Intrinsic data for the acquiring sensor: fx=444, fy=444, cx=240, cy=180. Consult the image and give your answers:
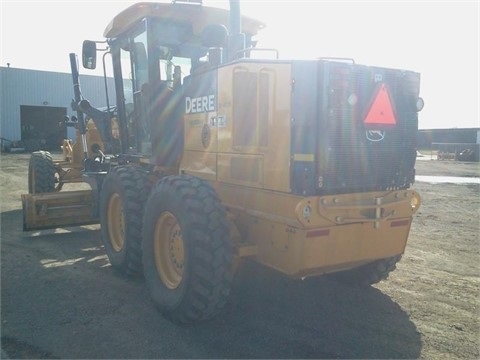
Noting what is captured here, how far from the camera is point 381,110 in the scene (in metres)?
4.10

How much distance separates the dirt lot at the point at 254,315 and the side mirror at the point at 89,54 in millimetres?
2758

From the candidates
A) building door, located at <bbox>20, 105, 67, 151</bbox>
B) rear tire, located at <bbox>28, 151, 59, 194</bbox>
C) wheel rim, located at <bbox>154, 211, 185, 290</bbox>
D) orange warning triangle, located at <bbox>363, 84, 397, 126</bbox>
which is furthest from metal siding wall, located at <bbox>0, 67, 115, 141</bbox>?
orange warning triangle, located at <bbox>363, 84, 397, 126</bbox>

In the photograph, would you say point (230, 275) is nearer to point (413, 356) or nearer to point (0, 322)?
point (413, 356)

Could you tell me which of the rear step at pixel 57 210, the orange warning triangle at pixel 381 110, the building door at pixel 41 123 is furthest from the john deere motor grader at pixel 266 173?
the building door at pixel 41 123

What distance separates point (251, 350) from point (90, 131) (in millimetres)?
7681

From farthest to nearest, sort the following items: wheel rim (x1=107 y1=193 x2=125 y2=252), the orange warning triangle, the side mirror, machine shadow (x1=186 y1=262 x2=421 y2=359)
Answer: the side mirror → wheel rim (x1=107 y1=193 x2=125 y2=252) → the orange warning triangle → machine shadow (x1=186 y1=262 x2=421 y2=359)

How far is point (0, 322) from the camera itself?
13.8ft

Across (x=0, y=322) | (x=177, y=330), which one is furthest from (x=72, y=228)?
(x=177, y=330)

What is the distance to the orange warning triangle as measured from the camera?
4035 millimetres

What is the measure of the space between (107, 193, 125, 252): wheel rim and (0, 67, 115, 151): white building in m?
29.9

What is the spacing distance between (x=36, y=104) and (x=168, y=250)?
35.3 meters

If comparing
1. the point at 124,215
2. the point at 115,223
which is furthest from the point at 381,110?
the point at 115,223

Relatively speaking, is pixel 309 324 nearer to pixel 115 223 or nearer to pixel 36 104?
pixel 115 223

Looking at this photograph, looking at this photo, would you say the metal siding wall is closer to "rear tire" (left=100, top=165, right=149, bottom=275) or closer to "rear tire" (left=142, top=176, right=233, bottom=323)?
"rear tire" (left=100, top=165, right=149, bottom=275)
